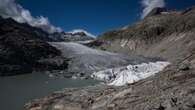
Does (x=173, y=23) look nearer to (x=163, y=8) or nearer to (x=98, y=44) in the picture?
(x=98, y=44)

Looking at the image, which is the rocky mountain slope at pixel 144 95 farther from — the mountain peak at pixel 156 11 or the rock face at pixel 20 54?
the mountain peak at pixel 156 11

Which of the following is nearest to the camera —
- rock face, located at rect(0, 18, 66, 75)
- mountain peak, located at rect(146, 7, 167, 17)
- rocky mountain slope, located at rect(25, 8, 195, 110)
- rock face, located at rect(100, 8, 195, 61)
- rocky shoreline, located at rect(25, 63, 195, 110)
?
rocky shoreline, located at rect(25, 63, 195, 110)

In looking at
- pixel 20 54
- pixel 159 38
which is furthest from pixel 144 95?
pixel 159 38

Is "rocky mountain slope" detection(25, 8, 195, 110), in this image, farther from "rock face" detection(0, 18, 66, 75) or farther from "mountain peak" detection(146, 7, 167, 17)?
"mountain peak" detection(146, 7, 167, 17)

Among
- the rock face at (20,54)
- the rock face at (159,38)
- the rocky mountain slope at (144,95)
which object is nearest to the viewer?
the rocky mountain slope at (144,95)

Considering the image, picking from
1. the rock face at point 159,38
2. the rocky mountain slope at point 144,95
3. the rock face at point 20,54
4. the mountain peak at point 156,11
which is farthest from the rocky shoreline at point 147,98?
the mountain peak at point 156,11

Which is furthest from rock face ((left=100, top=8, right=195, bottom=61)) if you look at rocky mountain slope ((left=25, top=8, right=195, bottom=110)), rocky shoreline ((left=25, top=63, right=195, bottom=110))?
rocky shoreline ((left=25, top=63, right=195, bottom=110))

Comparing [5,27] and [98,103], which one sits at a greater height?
[5,27]

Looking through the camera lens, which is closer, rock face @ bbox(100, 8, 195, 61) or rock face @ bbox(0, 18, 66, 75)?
rock face @ bbox(0, 18, 66, 75)

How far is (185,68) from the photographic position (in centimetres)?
1193

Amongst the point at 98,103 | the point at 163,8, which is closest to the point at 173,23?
the point at 98,103

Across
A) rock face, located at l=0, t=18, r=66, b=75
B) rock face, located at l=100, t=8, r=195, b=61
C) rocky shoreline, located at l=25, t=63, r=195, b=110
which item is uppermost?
rock face, located at l=100, t=8, r=195, b=61

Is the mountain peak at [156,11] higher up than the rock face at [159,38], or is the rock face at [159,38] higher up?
the mountain peak at [156,11]

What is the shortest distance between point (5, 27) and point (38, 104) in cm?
4071
